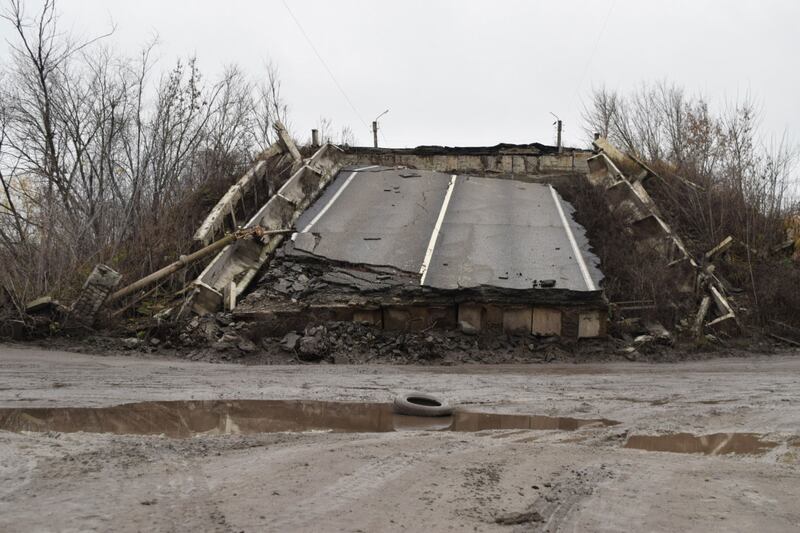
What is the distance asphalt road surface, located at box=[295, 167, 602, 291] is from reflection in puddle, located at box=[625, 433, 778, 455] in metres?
4.93

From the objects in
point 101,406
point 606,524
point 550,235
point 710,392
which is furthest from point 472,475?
point 550,235

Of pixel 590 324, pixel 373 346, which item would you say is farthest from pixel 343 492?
pixel 590 324

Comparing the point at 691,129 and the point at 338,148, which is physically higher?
the point at 691,129

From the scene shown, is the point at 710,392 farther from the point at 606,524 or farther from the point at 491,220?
the point at 491,220

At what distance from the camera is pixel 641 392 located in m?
8.38

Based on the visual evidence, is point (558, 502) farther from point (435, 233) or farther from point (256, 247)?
point (435, 233)

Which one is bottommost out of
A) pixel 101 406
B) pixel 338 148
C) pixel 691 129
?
pixel 101 406

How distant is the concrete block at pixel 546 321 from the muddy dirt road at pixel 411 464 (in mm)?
2498

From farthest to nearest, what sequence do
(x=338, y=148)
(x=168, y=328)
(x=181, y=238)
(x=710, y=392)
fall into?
(x=338, y=148) → (x=181, y=238) → (x=168, y=328) → (x=710, y=392)

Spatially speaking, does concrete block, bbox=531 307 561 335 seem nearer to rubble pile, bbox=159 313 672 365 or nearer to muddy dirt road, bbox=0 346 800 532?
rubble pile, bbox=159 313 672 365

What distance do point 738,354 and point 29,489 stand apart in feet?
33.2

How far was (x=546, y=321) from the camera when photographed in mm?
11289

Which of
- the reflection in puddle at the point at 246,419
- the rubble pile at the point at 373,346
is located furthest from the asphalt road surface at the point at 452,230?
the reflection in puddle at the point at 246,419

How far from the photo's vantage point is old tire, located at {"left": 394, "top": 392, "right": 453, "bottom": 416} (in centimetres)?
722
